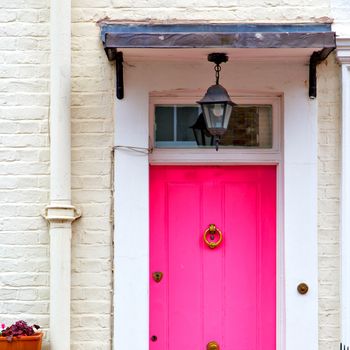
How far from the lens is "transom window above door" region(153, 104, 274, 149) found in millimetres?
5625

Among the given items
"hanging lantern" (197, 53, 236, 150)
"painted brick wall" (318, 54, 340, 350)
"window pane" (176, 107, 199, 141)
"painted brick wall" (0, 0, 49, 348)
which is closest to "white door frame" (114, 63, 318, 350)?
"painted brick wall" (318, 54, 340, 350)

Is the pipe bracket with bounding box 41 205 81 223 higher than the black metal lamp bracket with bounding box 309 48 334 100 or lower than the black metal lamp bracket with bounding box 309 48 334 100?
lower

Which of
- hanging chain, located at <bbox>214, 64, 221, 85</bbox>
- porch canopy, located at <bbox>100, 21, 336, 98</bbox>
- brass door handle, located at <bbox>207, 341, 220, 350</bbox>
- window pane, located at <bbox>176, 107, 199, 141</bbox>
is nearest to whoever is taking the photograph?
porch canopy, located at <bbox>100, 21, 336, 98</bbox>

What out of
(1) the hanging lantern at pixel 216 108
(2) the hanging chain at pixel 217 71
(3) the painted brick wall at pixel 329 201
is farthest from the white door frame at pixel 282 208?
(1) the hanging lantern at pixel 216 108

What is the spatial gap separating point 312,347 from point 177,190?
1575mm

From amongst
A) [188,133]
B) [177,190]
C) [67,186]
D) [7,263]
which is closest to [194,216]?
[177,190]

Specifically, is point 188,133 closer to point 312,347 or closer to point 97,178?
point 97,178

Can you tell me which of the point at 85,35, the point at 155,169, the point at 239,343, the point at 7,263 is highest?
the point at 85,35

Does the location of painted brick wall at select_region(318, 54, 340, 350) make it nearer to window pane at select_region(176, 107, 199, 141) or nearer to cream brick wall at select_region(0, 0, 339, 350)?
cream brick wall at select_region(0, 0, 339, 350)

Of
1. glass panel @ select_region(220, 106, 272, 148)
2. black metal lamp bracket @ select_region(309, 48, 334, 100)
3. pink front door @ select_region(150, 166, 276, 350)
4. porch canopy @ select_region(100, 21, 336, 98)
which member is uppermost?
porch canopy @ select_region(100, 21, 336, 98)

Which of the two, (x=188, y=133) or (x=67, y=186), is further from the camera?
(x=188, y=133)

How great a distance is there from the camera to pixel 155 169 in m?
5.61

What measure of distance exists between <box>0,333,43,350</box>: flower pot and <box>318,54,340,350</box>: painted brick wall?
2117mm

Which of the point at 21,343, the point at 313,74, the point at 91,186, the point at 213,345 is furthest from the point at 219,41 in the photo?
the point at 21,343
